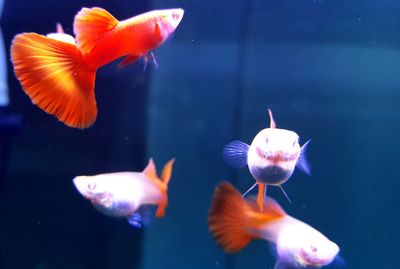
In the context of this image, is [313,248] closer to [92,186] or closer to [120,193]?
[120,193]

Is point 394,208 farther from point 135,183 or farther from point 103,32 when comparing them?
point 103,32

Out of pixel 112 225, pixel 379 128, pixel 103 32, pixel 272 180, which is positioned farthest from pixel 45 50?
pixel 379 128

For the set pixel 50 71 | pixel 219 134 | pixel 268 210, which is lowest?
pixel 219 134

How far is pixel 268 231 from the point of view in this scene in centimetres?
189

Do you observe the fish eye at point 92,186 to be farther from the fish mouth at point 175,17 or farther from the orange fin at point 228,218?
the fish mouth at point 175,17

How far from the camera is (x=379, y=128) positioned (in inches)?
169

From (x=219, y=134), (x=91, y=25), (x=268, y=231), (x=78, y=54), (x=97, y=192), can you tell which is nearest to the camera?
(x=91, y=25)

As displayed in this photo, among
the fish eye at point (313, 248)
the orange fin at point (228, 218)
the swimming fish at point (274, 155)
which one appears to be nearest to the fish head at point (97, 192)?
the orange fin at point (228, 218)

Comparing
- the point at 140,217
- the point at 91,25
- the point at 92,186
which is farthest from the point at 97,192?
the point at 91,25

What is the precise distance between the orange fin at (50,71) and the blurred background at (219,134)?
212 centimetres

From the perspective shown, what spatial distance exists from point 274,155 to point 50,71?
3.18 feet

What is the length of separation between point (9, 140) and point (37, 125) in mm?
310

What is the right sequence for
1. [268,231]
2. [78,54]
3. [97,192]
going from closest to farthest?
1. [78,54]
2. [268,231]
3. [97,192]

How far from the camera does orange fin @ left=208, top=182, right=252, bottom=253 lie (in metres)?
1.90
